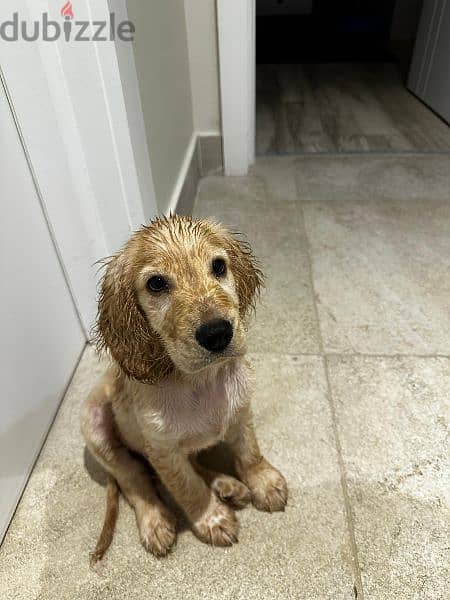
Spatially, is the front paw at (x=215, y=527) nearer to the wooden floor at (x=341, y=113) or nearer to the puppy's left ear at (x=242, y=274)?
the puppy's left ear at (x=242, y=274)

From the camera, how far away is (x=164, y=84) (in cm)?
198

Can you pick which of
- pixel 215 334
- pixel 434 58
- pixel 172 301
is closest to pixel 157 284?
pixel 172 301

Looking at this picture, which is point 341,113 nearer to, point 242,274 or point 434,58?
point 434,58

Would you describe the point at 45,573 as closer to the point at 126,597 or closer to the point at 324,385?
the point at 126,597

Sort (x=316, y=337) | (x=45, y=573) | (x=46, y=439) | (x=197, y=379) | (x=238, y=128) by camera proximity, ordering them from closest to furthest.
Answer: (x=197, y=379) < (x=45, y=573) < (x=46, y=439) < (x=316, y=337) < (x=238, y=128)

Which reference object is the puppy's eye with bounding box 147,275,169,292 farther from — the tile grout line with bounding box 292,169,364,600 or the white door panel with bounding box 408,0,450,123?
the white door panel with bounding box 408,0,450,123

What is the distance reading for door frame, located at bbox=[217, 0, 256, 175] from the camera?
2.34 metres

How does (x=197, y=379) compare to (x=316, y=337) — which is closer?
(x=197, y=379)

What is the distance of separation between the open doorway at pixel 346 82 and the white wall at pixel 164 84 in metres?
0.88

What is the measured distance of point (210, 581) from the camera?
108 cm

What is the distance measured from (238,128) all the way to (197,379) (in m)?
2.12

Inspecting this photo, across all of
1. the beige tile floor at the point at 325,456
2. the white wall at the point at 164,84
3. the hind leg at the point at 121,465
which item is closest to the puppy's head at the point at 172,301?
the hind leg at the point at 121,465

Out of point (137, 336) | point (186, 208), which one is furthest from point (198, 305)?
point (186, 208)

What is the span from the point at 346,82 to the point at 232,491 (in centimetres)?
417
